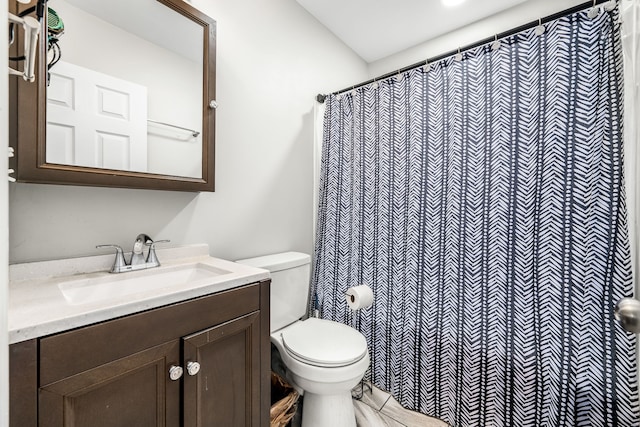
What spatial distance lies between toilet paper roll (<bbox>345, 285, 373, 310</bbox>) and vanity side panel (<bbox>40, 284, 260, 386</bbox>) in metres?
0.71

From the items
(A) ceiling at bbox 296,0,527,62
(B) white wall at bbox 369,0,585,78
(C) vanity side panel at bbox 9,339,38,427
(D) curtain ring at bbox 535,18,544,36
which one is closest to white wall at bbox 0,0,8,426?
(C) vanity side panel at bbox 9,339,38,427

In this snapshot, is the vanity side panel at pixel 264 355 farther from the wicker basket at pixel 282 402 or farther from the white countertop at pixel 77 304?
the wicker basket at pixel 282 402

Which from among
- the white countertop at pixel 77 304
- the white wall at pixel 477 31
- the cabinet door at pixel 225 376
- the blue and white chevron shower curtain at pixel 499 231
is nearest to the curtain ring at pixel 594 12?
the blue and white chevron shower curtain at pixel 499 231

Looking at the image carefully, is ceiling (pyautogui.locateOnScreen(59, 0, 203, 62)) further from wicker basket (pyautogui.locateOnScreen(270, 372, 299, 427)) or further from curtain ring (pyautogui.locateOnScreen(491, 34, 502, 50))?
wicker basket (pyautogui.locateOnScreen(270, 372, 299, 427))

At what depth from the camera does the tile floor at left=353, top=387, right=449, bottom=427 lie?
149 cm

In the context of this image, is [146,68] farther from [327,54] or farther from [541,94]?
[541,94]

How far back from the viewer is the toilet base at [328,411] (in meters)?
1.33

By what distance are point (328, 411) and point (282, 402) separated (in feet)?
0.73

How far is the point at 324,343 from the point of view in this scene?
1.41 metres

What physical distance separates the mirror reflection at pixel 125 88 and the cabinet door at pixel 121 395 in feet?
2.35

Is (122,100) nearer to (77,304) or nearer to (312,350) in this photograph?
(77,304)

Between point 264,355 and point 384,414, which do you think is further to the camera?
point 384,414

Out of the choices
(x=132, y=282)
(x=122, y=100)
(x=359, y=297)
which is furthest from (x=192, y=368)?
(x=122, y=100)

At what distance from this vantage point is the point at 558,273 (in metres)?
1.12
